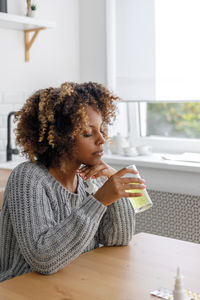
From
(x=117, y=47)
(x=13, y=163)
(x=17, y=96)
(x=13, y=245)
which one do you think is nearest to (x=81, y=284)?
(x=13, y=245)

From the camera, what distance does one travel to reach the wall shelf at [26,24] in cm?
273

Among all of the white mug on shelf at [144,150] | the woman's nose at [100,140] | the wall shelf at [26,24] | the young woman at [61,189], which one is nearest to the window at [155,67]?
the white mug on shelf at [144,150]

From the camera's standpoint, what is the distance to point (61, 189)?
1.54 m

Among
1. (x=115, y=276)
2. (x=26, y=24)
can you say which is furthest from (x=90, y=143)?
(x=26, y=24)

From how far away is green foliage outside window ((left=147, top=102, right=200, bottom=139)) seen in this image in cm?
333

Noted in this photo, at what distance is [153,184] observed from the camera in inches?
115

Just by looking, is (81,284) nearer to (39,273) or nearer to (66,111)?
(39,273)

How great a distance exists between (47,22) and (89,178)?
1.60 metres

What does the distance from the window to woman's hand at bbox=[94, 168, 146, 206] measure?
161 centimetres

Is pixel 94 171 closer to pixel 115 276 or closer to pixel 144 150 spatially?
pixel 115 276

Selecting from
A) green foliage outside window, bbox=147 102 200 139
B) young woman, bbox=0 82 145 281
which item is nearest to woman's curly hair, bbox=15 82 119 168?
young woman, bbox=0 82 145 281

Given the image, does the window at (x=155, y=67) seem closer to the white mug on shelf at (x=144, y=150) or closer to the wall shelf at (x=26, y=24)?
the white mug on shelf at (x=144, y=150)

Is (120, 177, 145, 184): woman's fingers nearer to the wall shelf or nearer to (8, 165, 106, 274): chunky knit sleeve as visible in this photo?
(8, 165, 106, 274): chunky knit sleeve

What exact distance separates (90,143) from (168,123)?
1879mm
